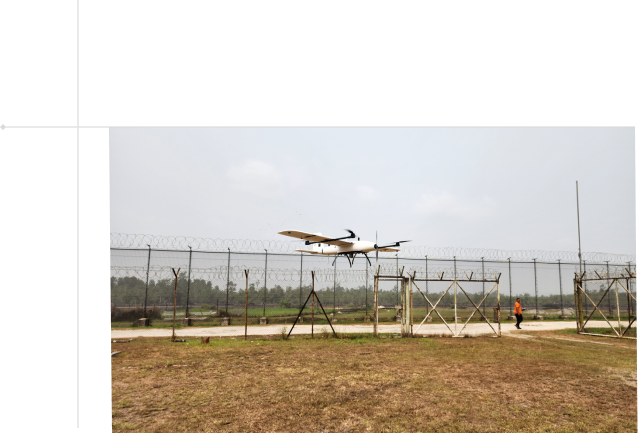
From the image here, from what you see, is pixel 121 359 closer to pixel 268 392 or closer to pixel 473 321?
pixel 268 392

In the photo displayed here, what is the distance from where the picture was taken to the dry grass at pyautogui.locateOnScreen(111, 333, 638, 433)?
13.8ft

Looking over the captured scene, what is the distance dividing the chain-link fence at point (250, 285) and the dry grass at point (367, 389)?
4.92 metres

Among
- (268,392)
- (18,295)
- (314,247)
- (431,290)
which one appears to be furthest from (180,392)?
(431,290)

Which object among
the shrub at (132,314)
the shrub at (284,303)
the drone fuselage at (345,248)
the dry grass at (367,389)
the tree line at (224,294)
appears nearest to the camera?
the dry grass at (367,389)

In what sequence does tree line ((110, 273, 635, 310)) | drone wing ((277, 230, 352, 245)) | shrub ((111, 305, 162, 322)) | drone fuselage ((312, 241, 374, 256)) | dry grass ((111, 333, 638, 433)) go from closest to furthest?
dry grass ((111, 333, 638, 433))
drone wing ((277, 230, 352, 245))
drone fuselage ((312, 241, 374, 256))
shrub ((111, 305, 162, 322))
tree line ((110, 273, 635, 310))

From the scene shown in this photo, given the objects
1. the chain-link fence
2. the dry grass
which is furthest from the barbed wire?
the dry grass

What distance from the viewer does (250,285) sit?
1606 cm

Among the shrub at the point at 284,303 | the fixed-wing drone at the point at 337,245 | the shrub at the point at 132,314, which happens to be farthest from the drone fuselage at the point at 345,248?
the shrub at the point at 132,314

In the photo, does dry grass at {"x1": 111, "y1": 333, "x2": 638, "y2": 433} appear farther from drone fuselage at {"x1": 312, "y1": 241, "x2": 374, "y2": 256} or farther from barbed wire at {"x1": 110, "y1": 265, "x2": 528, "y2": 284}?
barbed wire at {"x1": 110, "y1": 265, "x2": 528, "y2": 284}

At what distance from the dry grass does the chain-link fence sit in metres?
4.92

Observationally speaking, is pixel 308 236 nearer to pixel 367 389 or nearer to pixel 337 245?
pixel 337 245

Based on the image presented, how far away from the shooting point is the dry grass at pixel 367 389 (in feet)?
13.8

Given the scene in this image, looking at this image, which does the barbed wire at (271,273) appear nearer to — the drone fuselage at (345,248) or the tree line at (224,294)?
the tree line at (224,294)
